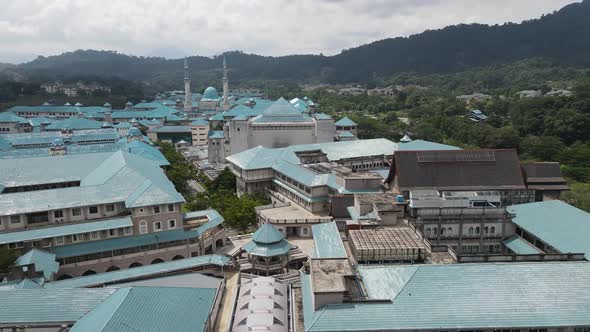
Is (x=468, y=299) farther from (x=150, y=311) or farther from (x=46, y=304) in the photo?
(x=46, y=304)

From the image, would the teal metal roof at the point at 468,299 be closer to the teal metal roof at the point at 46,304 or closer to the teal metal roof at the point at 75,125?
the teal metal roof at the point at 46,304

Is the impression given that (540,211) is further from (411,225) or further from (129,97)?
(129,97)

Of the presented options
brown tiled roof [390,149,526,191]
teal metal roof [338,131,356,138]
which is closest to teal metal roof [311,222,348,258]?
brown tiled roof [390,149,526,191]

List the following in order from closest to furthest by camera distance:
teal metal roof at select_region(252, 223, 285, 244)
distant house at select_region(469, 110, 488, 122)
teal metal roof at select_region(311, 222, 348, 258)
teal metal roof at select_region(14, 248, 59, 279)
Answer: teal metal roof at select_region(311, 222, 348, 258) → teal metal roof at select_region(14, 248, 59, 279) → teal metal roof at select_region(252, 223, 285, 244) → distant house at select_region(469, 110, 488, 122)

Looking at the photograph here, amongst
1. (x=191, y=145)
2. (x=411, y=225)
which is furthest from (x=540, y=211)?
(x=191, y=145)

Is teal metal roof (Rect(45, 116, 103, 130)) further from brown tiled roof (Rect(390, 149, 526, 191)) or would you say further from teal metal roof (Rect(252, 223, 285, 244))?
brown tiled roof (Rect(390, 149, 526, 191))

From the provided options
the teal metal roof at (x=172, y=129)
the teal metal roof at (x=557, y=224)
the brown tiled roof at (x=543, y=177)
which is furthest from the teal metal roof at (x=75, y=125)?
the teal metal roof at (x=557, y=224)
